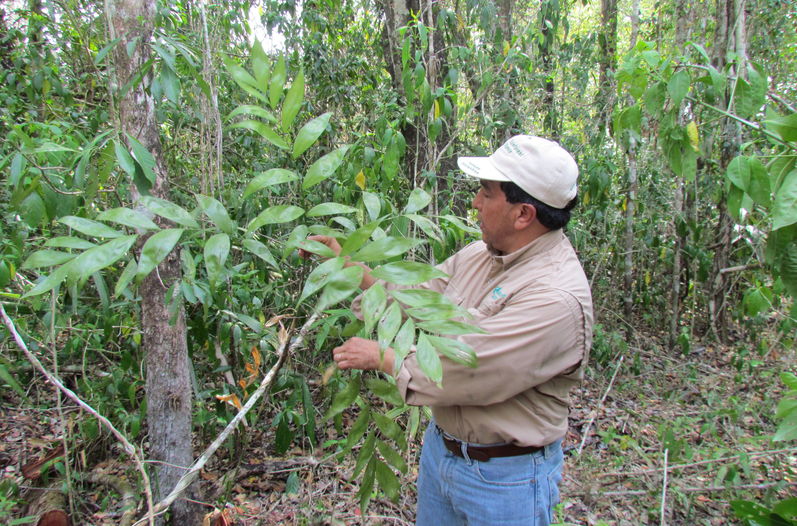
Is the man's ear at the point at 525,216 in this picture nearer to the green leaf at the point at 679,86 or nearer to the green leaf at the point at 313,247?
the green leaf at the point at 313,247

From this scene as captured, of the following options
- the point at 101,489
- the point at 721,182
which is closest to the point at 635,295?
the point at 721,182

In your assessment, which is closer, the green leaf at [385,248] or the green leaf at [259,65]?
the green leaf at [385,248]

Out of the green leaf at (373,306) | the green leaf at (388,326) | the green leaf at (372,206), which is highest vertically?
the green leaf at (372,206)

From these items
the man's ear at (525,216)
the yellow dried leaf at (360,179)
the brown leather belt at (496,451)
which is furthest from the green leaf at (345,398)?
the yellow dried leaf at (360,179)

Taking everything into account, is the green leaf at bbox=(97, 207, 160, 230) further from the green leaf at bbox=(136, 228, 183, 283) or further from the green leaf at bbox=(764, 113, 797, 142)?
the green leaf at bbox=(764, 113, 797, 142)

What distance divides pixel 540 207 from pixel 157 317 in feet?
4.96

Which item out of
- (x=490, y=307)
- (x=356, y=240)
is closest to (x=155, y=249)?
(x=356, y=240)

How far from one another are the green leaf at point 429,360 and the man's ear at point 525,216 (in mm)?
698

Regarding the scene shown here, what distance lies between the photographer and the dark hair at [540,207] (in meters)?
1.69

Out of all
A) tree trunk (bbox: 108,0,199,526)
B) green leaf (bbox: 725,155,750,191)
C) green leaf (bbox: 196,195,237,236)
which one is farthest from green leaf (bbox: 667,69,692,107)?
tree trunk (bbox: 108,0,199,526)

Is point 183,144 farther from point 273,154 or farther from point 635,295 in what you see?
point 635,295

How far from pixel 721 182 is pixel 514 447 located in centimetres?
409

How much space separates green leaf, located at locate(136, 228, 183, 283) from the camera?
1172 mm

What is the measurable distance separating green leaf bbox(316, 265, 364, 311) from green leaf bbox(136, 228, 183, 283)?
1.24 feet
